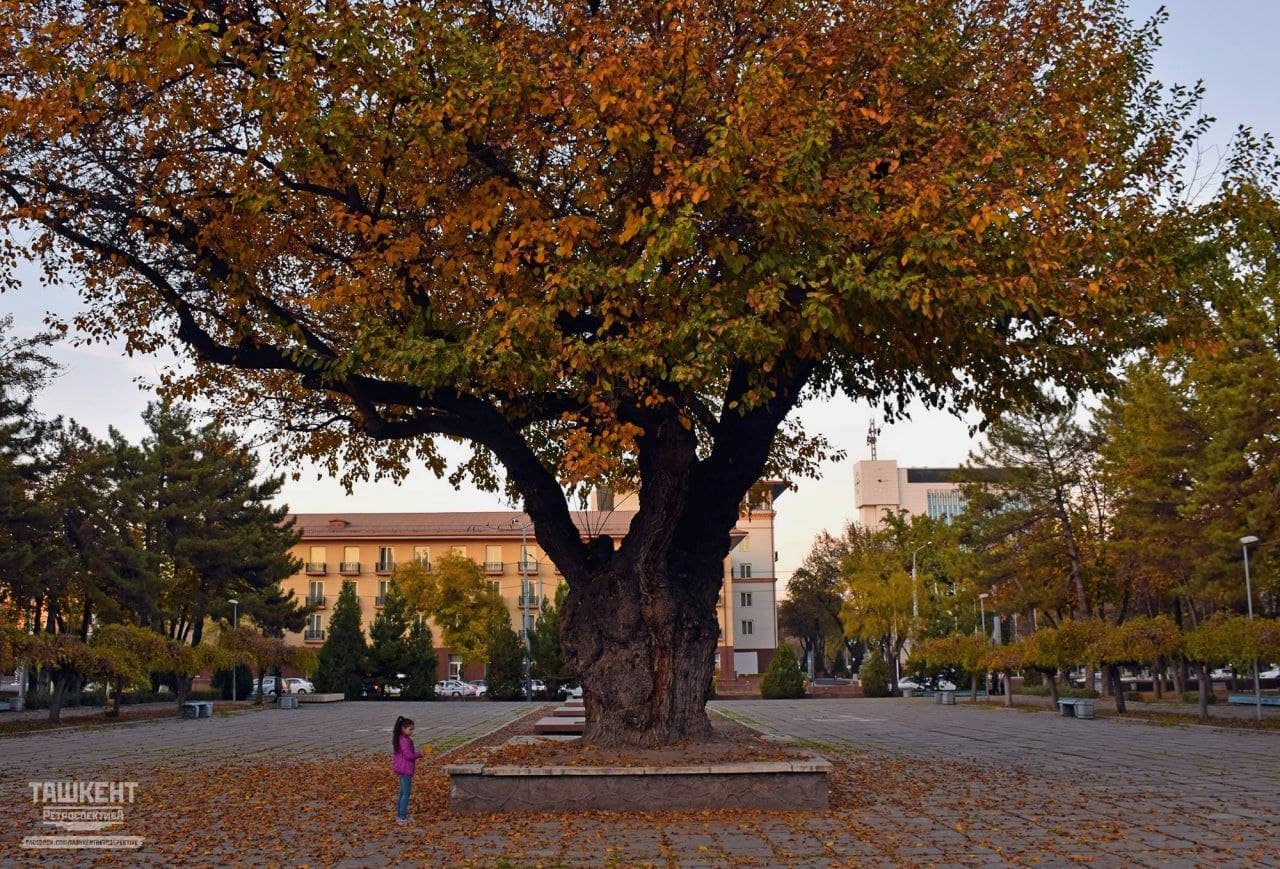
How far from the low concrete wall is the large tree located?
146 centimetres

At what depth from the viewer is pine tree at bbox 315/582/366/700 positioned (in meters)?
54.5

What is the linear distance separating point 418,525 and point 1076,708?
58.5m

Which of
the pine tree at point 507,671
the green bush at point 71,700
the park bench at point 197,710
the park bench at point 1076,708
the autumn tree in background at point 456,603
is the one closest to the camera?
the park bench at point 1076,708

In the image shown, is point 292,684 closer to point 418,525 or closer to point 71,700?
point 418,525

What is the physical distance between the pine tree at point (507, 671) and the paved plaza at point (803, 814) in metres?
31.5

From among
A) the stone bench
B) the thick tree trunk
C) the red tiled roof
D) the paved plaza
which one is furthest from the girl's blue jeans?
the red tiled roof

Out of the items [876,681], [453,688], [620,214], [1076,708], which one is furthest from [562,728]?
[453,688]

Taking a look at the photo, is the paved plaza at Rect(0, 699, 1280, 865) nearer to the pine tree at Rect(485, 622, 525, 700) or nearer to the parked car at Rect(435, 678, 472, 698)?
the pine tree at Rect(485, 622, 525, 700)

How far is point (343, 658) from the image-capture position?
5456 centimetres

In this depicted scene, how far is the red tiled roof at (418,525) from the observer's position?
80938 millimetres

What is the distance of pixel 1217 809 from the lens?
1184 centimetres

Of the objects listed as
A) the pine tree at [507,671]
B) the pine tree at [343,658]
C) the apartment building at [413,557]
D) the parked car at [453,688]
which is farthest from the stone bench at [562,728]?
the apartment building at [413,557]

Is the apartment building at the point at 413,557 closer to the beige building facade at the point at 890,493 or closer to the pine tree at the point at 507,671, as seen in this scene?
the pine tree at the point at 507,671

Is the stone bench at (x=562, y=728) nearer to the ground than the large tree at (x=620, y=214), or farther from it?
nearer to the ground
